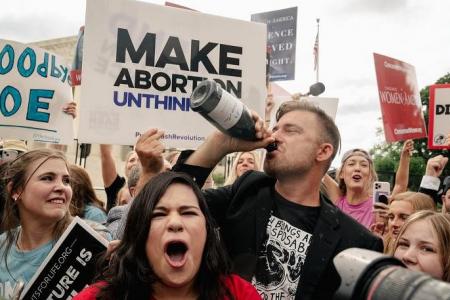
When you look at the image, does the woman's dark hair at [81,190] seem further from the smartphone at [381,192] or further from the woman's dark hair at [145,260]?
the smartphone at [381,192]

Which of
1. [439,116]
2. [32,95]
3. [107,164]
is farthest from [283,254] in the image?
[439,116]

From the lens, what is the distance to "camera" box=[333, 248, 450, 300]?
77cm

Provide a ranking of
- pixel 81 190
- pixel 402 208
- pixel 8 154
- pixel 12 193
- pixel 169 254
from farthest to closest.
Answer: pixel 8 154 < pixel 81 190 < pixel 402 208 < pixel 12 193 < pixel 169 254

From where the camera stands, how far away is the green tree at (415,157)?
3042 centimetres

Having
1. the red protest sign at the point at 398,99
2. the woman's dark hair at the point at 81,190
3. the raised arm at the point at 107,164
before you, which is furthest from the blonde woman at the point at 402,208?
the raised arm at the point at 107,164

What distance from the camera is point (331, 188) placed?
196 inches

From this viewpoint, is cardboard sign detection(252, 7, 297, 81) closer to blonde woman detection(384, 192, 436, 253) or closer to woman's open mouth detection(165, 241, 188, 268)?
blonde woman detection(384, 192, 436, 253)

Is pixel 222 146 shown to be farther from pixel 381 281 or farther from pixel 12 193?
pixel 381 281

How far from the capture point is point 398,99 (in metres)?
5.35

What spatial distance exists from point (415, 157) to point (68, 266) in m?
38.5

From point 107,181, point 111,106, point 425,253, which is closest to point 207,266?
point 425,253

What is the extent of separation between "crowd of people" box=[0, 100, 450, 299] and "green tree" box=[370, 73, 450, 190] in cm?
1567

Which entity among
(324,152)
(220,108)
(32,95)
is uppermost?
(32,95)

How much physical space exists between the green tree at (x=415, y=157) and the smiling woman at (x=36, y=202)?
15.9 m
